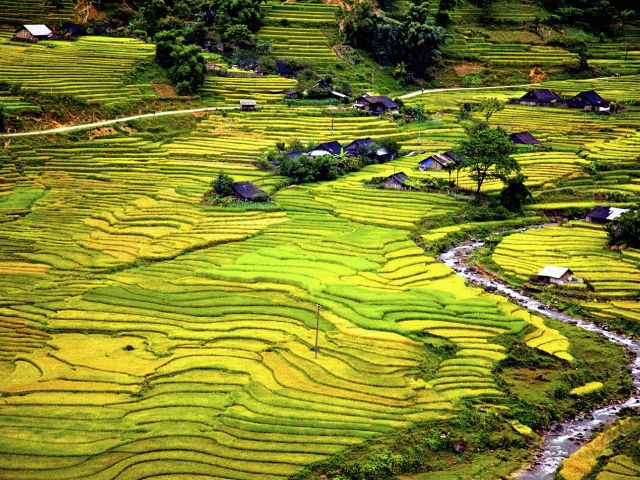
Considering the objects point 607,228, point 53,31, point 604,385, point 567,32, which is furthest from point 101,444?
point 567,32

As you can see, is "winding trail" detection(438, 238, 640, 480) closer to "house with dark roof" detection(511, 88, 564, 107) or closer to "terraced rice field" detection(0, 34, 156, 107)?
"terraced rice field" detection(0, 34, 156, 107)

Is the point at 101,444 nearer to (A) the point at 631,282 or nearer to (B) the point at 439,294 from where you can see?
(B) the point at 439,294

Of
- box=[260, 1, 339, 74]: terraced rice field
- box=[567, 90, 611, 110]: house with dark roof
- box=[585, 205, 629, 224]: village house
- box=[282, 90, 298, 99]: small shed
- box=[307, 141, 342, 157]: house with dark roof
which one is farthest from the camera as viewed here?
box=[260, 1, 339, 74]: terraced rice field

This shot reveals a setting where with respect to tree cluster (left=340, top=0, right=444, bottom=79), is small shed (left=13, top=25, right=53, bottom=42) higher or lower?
lower

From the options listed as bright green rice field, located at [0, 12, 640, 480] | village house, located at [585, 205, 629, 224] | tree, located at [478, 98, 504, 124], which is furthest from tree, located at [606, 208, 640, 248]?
tree, located at [478, 98, 504, 124]

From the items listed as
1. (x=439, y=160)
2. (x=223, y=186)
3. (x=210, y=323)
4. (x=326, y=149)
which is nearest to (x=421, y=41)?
(x=439, y=160)

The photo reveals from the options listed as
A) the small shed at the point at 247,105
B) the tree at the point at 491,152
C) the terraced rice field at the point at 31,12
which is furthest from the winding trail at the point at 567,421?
the terraced rice field at the point at 31,12

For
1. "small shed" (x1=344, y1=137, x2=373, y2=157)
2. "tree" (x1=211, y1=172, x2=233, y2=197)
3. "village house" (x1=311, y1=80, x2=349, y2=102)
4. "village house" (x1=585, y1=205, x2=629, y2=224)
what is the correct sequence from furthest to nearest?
"village house" (x1=311, y1=80, x2=349, y2=102) < "small shed" (x1=344, y1=137, x2=373, y2=157) < "tree" (x1=211, y1=172, x2=233, y2=197) < "village house" (x1=585, y1=205, x2=629, y2=224)

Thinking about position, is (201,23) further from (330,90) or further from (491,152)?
(491,152)
